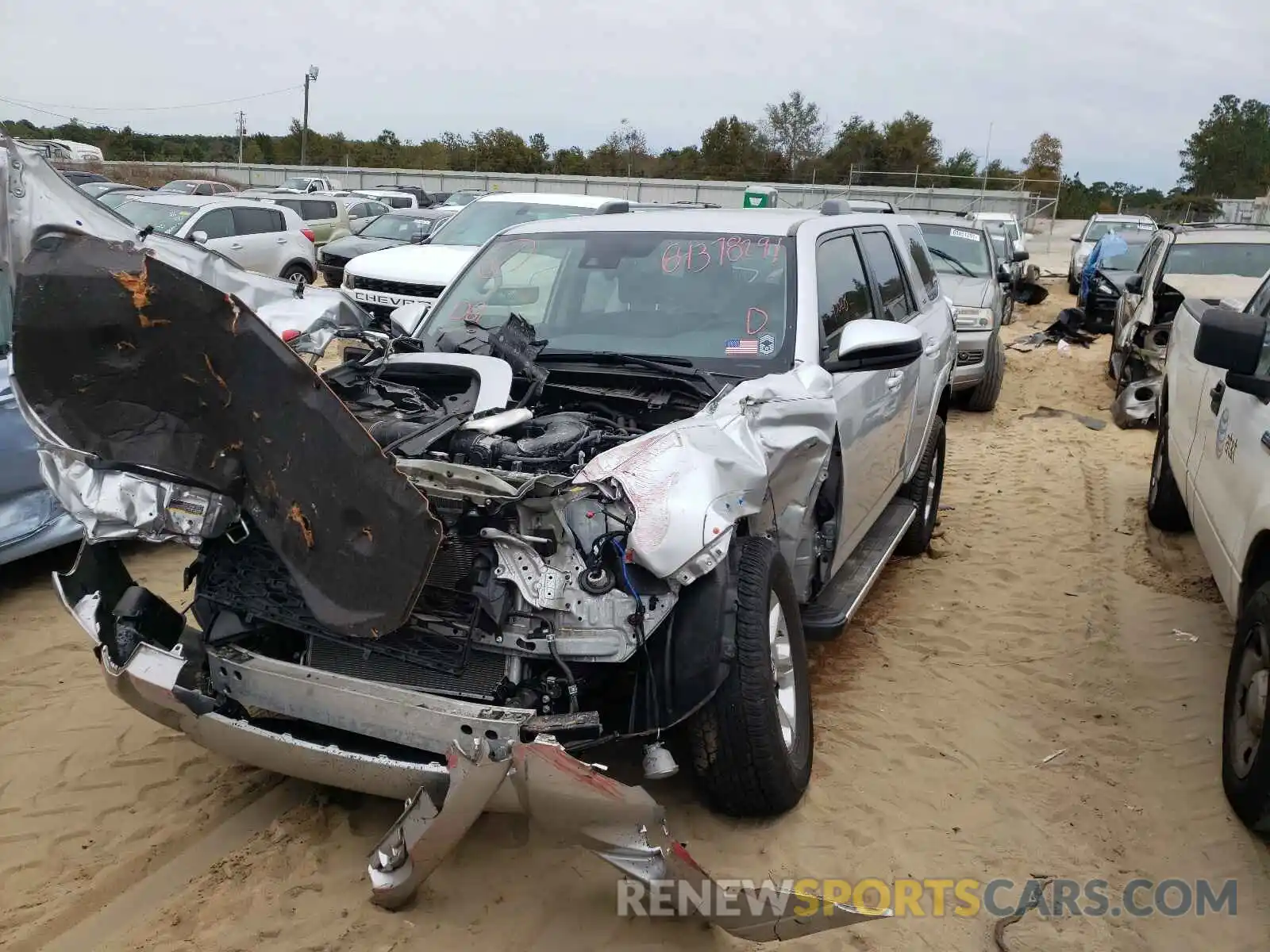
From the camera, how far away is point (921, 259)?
20.9 feet

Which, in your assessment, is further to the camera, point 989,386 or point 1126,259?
point 1126,259

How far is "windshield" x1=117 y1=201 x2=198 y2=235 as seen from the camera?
48.4 ft

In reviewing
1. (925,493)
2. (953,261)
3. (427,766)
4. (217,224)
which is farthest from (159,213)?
(427,766)

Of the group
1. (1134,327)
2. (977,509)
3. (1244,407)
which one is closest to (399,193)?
(1134,327)

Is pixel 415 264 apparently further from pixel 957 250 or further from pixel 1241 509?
pixel 1241 509

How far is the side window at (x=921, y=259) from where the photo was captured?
6.15 metres

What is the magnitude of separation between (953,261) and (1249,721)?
9273 mm

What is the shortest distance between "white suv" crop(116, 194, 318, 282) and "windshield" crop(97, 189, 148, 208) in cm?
26

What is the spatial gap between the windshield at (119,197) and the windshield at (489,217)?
7.42 meters

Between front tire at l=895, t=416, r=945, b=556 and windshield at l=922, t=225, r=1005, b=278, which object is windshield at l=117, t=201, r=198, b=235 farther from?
front tire at l=895, t=416, r=945, b=556

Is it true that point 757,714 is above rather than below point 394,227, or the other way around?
below

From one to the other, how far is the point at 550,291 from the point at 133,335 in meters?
2.20

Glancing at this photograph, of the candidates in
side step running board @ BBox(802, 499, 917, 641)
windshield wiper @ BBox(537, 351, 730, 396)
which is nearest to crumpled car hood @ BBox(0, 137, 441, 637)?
windshield wiper @ BBox(537, 351, 730, 396)

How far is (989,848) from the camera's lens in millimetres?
3326
